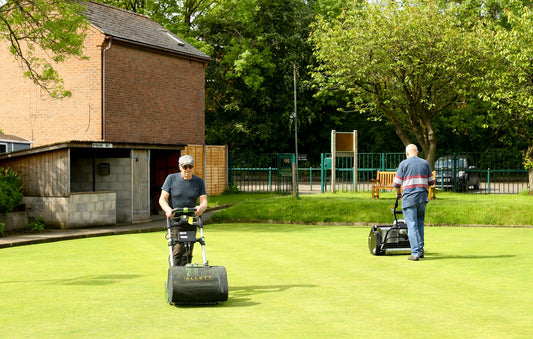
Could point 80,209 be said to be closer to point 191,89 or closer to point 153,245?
point 153,245

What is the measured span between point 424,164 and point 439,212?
8.29m

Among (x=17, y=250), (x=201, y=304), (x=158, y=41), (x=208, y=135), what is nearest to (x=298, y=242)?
(x=17, y=250)

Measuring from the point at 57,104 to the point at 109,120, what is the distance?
2415 mm

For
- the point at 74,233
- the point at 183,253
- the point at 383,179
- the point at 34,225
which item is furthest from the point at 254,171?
the point at 183,253

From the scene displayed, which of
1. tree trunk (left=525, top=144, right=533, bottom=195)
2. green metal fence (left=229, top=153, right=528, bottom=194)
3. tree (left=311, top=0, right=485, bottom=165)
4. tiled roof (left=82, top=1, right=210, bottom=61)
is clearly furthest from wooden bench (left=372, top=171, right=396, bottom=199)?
tiled roof (left=82, top=1, right=210, bottom=61)

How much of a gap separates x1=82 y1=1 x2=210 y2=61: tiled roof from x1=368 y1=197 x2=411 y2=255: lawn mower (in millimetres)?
17386

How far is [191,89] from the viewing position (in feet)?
105

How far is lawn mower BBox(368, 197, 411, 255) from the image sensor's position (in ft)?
41.5

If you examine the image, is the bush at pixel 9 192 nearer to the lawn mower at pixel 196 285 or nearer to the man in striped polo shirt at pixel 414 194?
the man in striped polo shirt at pixel 414 194

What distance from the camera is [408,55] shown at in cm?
2948

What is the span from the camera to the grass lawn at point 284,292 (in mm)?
6820

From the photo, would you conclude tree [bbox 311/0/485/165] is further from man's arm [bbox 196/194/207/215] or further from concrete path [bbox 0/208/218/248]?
man's arm [bbox 196/194/207/215]

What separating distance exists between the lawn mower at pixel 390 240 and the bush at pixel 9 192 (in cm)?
990

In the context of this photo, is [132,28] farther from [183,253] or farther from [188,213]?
[188,213]
